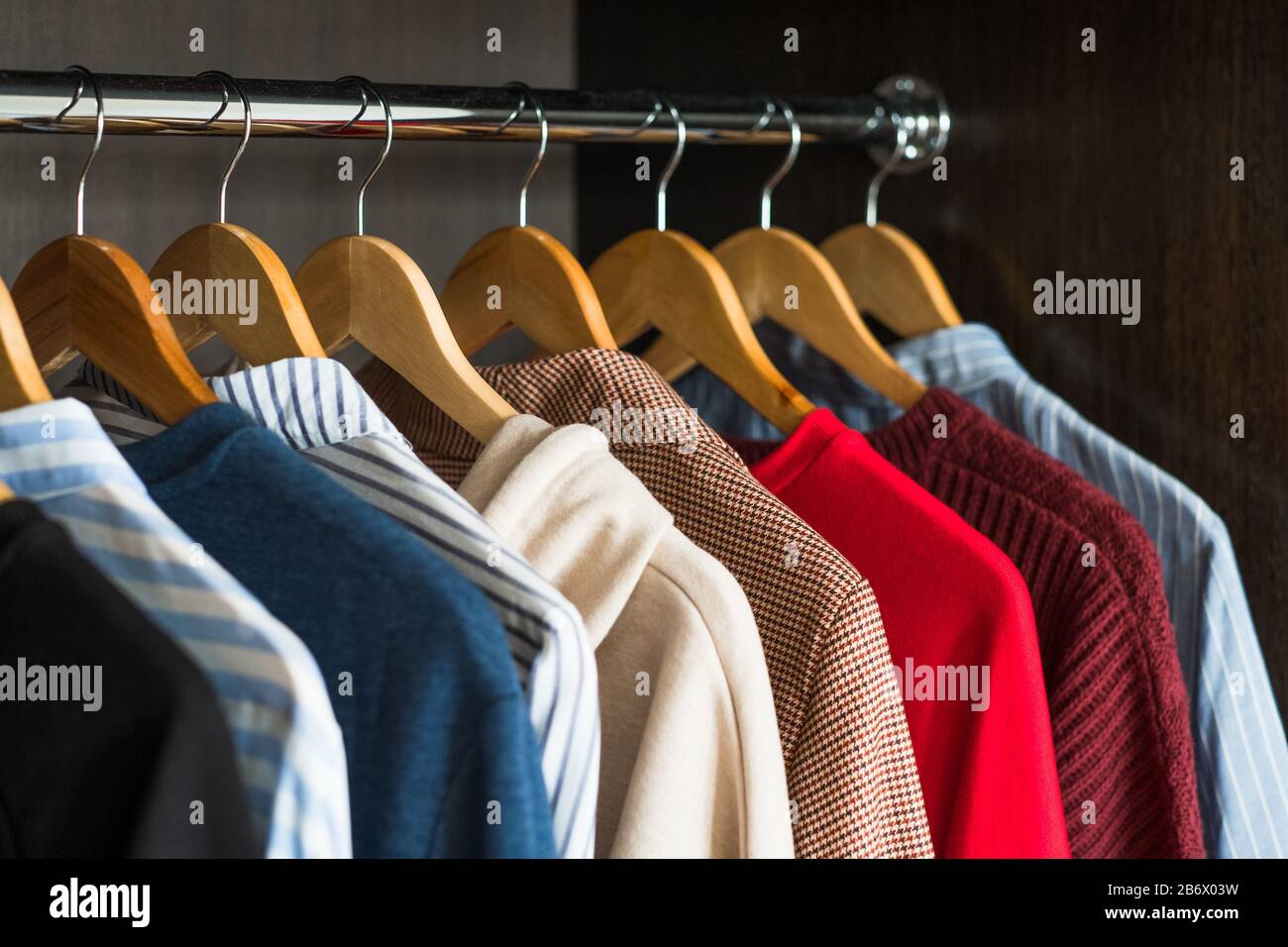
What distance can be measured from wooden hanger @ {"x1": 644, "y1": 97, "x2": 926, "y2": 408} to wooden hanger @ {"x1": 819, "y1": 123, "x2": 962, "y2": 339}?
45 mm

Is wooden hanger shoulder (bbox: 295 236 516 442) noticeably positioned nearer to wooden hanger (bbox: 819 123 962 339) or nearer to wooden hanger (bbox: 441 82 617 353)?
Result: wooden hanger (bbox: 441 82 617 353)

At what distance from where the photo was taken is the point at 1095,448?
3.02 feet

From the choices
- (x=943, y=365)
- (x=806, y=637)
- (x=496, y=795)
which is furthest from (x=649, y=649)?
(x=943, y=365)

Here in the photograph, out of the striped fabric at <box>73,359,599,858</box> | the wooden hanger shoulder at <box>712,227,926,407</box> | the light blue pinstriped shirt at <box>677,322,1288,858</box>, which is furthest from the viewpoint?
the wooden hanger shoulder at <box>712,227,926,407</box>

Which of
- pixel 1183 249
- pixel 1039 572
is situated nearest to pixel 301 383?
pixel 1039 572

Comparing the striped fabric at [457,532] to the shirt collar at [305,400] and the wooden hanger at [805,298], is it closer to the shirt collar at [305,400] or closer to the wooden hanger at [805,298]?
the shirt collar at [305,400]

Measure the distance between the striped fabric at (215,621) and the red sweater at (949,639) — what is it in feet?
1.10

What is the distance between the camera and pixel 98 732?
0.52m

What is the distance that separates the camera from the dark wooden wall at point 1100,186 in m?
0.88

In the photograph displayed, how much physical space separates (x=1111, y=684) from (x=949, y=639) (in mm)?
101

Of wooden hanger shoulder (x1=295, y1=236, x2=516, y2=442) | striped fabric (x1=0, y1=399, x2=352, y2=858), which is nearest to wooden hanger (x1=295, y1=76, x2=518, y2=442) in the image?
wooden hanger shoulder (x1=295, y1=236, x2=516, y2=442)

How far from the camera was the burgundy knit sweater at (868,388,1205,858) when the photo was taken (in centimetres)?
80
